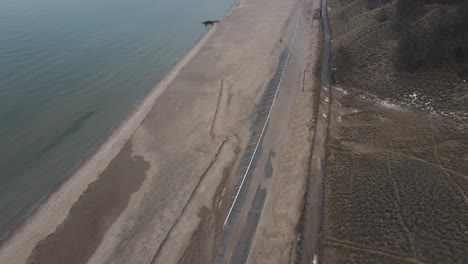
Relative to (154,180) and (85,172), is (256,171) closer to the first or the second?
(154,180)

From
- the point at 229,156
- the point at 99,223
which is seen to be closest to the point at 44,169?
the point at 99,223

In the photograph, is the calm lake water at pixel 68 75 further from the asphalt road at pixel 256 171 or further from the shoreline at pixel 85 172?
the asphalt road at pixel 256 171

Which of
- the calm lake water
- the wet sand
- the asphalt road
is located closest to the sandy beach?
the wet sand

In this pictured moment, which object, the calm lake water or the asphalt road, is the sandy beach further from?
the calm lake water

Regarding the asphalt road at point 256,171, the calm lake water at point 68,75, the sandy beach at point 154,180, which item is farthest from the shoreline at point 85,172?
the asphalt road at point 256,171

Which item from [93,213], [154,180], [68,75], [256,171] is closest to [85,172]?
[93,213]
